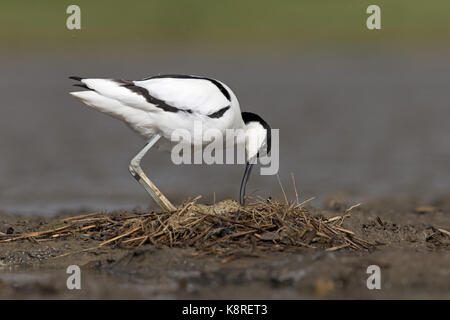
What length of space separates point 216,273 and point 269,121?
9.19 m

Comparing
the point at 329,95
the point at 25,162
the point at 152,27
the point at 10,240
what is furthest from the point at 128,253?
the point at 152,27

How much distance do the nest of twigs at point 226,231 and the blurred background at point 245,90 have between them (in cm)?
42

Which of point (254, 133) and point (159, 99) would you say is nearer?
point (159, 99)

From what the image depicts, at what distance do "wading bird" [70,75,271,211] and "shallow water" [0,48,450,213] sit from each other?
245 cm

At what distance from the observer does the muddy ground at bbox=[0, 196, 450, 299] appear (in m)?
5.67

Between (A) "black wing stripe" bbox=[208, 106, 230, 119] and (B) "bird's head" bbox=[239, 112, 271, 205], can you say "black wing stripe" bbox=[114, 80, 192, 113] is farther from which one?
(B) "bird's head" bbox=[239, 112, 271, 205]

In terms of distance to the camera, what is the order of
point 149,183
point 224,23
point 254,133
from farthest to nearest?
point 224,23 → point 254,133 → point 149,183

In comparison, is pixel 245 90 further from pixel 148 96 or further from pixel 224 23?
pixel 148 96

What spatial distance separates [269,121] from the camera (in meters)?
14.9

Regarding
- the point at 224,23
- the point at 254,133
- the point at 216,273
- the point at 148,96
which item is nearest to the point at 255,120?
the point at 254,133

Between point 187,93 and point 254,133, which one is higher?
point 187,93

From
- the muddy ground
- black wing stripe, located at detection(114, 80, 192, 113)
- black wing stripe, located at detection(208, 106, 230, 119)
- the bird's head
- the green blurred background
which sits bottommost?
the muddy ground

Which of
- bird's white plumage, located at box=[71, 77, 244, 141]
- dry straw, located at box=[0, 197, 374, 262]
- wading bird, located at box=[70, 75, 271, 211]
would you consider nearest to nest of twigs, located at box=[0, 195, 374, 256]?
dry straw, located at box=[0, 197, 374, 262]
